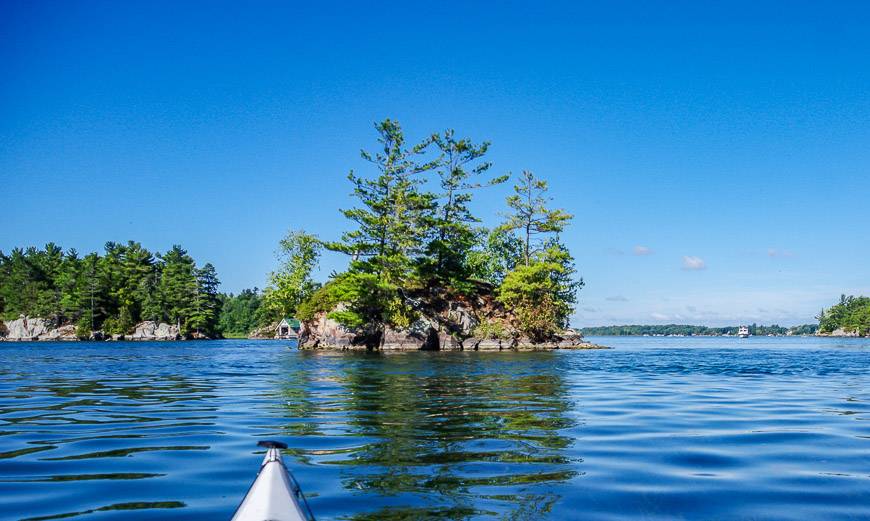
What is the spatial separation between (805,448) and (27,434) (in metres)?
12.1

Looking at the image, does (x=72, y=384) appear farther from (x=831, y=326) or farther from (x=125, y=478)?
(x=831, y=326)

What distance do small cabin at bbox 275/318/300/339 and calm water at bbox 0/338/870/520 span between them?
101354mm

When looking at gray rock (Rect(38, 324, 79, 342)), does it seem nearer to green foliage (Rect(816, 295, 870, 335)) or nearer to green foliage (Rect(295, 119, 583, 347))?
green foliage (Rect(295, 119, 583, 347))

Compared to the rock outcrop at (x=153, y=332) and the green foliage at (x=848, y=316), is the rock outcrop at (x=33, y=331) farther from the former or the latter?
the green foliage at (x=848, y=316)

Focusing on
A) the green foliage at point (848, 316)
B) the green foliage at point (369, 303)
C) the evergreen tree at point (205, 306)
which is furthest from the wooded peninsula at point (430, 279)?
the green foliage at point (848, 316)

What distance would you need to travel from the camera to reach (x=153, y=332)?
343 ft

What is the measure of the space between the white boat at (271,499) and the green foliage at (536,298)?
55654 millimetres

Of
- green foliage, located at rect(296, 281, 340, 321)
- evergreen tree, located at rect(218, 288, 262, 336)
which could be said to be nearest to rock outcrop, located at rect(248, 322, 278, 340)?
evergreen tree, located at rect(218, 288, 262, 336)

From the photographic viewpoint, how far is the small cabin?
385ft

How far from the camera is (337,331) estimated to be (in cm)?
5769

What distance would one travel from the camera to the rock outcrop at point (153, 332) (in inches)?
4092

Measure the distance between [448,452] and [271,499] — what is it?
18.4 ft

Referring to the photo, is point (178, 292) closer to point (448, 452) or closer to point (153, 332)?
point (153, 332)

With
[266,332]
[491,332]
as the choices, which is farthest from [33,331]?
[491,332]
